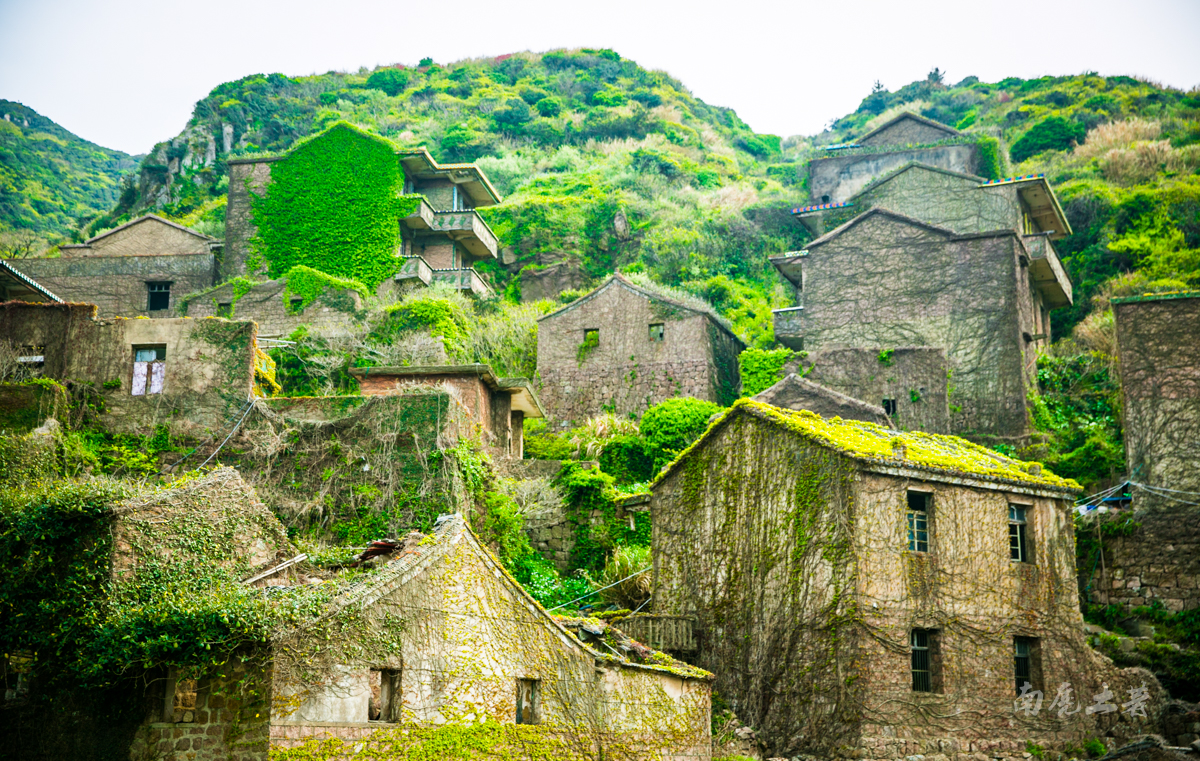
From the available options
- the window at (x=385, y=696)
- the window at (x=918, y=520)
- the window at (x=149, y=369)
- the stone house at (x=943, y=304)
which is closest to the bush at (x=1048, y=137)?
the stone house at (x=943, y=304)

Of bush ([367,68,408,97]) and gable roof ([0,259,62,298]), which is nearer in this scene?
gable roof ([0,259,62,298])

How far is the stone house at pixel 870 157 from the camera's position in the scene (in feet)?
179

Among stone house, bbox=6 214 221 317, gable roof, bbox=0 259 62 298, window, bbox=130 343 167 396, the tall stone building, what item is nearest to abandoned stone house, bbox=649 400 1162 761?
the tall stone building

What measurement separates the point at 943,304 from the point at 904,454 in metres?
15.6

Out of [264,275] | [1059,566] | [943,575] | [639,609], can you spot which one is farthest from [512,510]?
[264,275]

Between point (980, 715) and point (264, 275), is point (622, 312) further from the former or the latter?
point (980, 715)

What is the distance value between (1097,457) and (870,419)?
242 inches

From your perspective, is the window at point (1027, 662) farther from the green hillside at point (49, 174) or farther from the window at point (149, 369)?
the green hillside at point (49, 174)

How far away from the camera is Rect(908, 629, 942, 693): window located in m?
19.6

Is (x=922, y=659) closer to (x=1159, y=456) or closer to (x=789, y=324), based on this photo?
(x=1159, y=456)

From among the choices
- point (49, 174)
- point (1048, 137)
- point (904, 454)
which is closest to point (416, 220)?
point (904, 454)

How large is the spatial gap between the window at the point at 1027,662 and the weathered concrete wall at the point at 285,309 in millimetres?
24151

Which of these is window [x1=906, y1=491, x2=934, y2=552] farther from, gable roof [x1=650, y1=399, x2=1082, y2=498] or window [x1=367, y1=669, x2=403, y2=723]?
window [x1=367, y1=669, x2=403, y2=723]

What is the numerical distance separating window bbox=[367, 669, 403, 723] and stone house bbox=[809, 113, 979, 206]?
4353 centimetres
